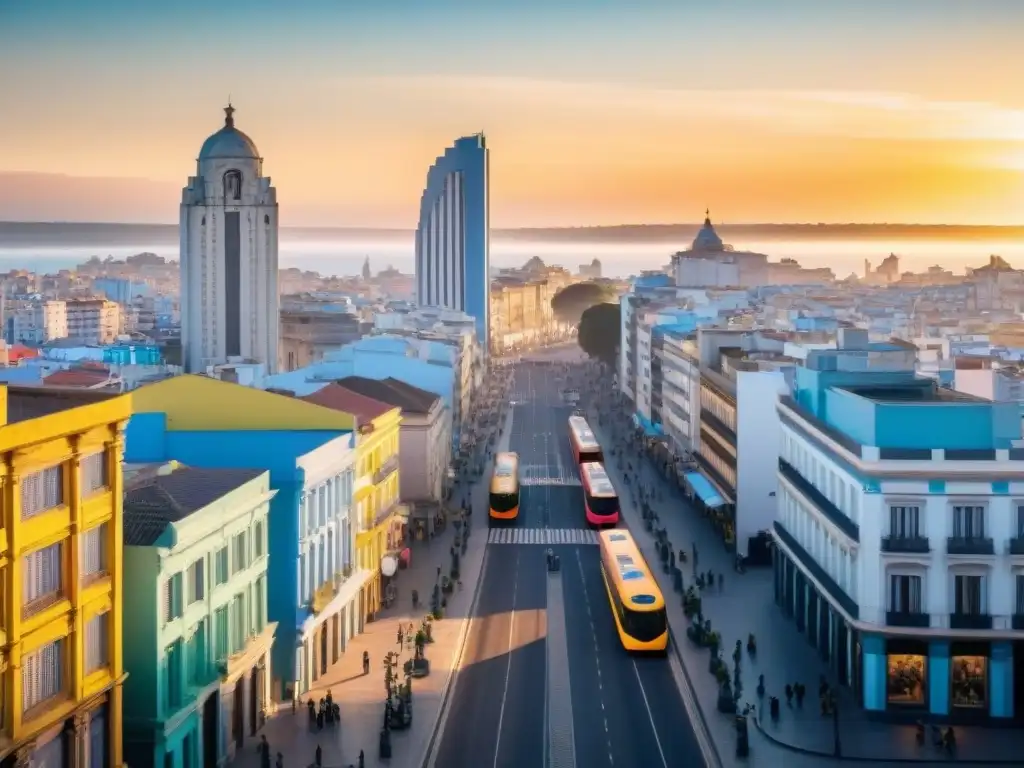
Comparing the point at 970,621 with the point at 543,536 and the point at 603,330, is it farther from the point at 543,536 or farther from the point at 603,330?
the point at 603,330

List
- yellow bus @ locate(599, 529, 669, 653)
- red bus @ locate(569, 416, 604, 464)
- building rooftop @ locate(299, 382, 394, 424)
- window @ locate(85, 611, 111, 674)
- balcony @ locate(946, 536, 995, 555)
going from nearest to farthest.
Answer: window @ locate(85, 611, 111, 674) < balcony @ locate(946, 536, 995, 555) < yellow bus @ locate(599, 529, 669, 653) < building rooftop @ locate(299, 382, 394, 424) < red bus @ locate(569, 416, 604, 464)

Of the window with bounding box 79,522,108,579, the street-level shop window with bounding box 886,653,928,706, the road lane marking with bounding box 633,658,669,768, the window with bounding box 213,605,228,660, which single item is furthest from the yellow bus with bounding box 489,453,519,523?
the window with bounding box 79,522,108,579

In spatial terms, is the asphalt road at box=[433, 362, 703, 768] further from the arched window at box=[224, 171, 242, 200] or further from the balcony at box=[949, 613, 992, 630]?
the arched window at box=[224, 171, 242, 200]

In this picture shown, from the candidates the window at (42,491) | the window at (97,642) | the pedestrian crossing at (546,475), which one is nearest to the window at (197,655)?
the window at (97,642)

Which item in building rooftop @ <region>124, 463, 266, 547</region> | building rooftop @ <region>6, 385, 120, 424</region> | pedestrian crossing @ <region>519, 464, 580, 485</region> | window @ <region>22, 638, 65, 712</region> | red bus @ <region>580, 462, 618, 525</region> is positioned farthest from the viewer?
pedestrian crossing @ <region>519, 464, 580, 485</region>

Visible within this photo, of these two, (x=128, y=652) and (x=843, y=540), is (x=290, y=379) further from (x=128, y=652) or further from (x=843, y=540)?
(x=128, y=652)
